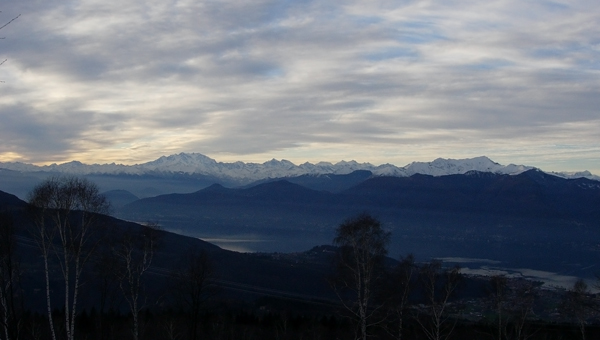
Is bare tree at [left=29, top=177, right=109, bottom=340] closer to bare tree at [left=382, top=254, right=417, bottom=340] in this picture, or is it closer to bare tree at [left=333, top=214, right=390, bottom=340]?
bare tree at [left=333, top=214, right=390, bottom=340]

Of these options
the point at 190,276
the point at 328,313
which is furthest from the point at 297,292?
the point at 190,276

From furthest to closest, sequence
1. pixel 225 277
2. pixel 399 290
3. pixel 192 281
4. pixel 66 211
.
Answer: pixel 225 277 → pixel 192 281 → pixel 399 290 → pixel 66 211

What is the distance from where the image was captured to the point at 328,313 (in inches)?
2579

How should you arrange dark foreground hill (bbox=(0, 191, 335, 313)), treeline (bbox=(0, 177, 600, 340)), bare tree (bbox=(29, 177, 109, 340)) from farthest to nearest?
1. dark foreground hill (bbox=(0, 191, 335, 313))
2. treeline (bbox=(0, 177, 600, 340))
3. bare tree (bbox=(29, 177, 109, 340))

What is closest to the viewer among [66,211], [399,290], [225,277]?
[66,211]

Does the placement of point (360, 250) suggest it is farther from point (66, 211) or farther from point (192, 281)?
point (66, 211)

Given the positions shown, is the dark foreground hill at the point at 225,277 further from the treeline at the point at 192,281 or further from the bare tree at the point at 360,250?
the bare tree at the point at 360,250

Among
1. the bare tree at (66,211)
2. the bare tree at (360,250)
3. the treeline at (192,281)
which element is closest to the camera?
the bare tree at (66,211)

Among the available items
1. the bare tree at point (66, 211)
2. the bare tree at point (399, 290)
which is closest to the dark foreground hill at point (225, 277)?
the bare tree at point (399, 290)

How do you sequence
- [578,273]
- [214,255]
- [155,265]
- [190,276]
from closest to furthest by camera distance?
[190,276] < [155,265] < [214,255] < [578,273]

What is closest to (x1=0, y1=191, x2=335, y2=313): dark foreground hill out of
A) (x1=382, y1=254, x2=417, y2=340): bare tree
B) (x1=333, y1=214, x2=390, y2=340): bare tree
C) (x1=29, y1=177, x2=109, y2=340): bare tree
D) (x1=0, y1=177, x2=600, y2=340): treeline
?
(x1=0, y1=177, x2=600, y2=340): treeline

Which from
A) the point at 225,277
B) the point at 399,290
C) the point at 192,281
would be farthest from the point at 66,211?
the point at 225,277

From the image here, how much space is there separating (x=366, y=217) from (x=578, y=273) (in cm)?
14265

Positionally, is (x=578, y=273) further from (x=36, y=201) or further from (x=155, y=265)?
(x=36, y=201)
